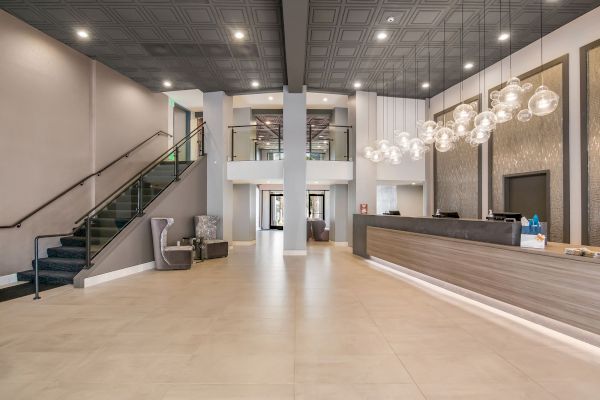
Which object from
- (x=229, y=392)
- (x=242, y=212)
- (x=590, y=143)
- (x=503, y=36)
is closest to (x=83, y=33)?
(x=242, y=212)

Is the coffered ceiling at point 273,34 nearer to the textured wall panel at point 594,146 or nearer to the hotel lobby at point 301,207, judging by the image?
the hotel lobby at point 301,207

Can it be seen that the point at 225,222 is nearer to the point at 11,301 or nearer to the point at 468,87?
the point at 11,301

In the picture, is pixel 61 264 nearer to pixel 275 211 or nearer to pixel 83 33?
pixel 83 33

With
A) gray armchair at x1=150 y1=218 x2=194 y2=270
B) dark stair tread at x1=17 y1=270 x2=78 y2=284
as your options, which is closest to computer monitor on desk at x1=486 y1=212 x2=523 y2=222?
gray armchair at x1=150 y1=218 x2=194 y2=270

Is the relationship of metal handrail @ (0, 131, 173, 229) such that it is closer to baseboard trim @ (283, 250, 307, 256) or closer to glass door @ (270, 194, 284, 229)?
baseboard trim @ (283, 250, 307, 256)

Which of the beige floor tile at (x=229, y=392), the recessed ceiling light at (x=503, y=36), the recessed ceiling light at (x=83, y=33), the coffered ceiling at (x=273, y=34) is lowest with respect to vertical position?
the beige floor tile at (x=229, y=392)

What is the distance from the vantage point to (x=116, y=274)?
625 cm

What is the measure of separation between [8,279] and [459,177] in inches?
470

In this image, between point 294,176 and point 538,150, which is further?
point 294,176

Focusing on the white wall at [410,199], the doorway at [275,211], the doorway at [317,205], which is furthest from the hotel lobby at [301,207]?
the doorway at [275,211]

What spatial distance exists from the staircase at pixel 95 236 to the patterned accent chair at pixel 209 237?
4.92 feet

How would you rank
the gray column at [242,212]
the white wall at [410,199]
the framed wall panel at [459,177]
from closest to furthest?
the framed wall panel at [459,177] < the gray column at [242,212] < the white wall at [410,199]

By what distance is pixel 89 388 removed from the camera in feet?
8.10

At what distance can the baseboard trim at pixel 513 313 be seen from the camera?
10.7 feet
